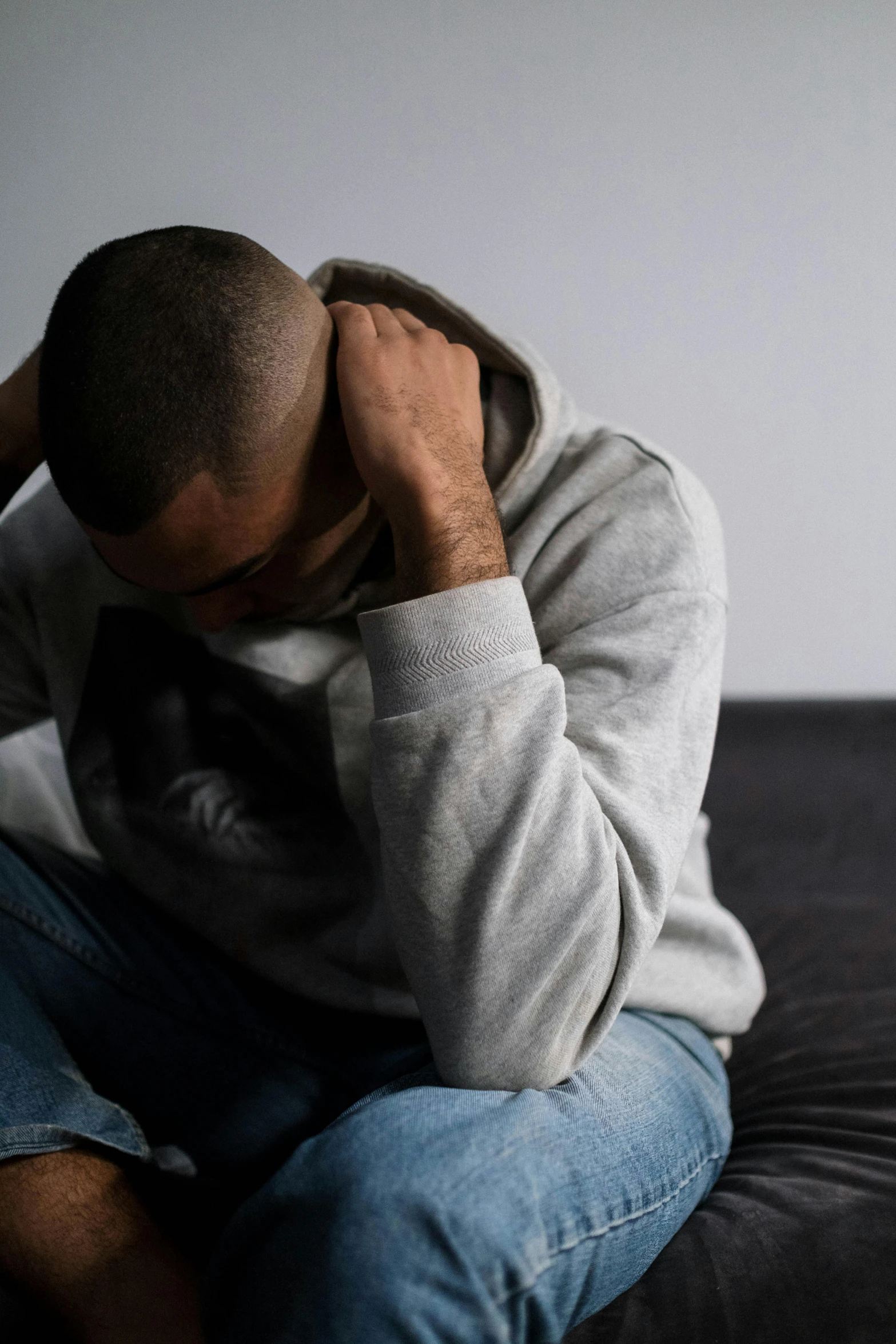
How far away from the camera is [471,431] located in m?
0.77

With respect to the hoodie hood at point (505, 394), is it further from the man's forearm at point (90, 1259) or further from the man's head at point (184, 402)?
the man's forearm at point (90, 1259)

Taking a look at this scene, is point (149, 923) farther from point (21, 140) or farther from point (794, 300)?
point (794, 300)

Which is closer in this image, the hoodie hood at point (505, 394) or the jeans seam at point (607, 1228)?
the jeans seam at point (607, 1228)

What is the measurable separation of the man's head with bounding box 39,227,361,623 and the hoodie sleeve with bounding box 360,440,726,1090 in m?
A: 0.15

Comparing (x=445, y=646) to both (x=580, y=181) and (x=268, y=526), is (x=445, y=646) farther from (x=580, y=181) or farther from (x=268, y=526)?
(x=580, y=181)

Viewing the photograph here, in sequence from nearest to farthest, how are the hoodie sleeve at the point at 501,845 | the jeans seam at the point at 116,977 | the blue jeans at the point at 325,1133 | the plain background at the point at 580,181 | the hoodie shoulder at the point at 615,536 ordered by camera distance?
the blue jeans at the point at 325,1133, the hoodie sleeve at the point at 501,845, the hoodie shoulder at the point at 615,536, the jeans seam at the point at 116,977, the plain background at the point at 580,181

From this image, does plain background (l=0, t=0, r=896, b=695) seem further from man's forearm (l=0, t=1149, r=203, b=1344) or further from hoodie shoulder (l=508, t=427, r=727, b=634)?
man's forearm (l=0, t=1149, r=203, b=1344)

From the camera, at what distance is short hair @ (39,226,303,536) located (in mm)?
684

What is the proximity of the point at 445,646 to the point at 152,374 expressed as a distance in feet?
0.94

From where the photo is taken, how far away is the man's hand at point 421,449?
0.70 metres

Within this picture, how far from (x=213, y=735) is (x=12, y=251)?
2.23 feet

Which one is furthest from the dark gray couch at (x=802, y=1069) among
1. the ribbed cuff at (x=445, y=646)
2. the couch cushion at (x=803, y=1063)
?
the ribbed cuff at (x=445, y=646)

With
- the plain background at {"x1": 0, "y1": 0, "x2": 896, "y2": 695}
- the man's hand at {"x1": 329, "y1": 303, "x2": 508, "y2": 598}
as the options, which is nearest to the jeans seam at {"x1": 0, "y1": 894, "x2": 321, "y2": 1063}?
the man's hand at {"x1": 329, "y1": 303, "x2": 508, "y2": 598}

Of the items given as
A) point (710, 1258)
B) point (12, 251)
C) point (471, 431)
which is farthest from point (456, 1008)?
point (12, 251)
